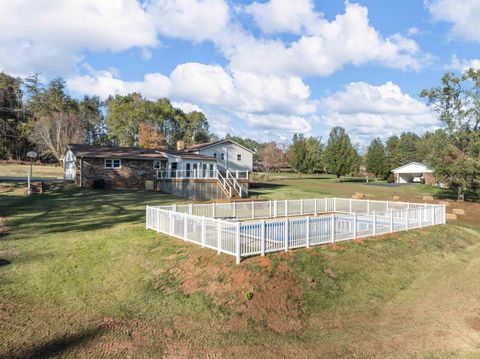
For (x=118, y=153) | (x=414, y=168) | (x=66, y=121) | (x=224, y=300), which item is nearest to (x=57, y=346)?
(x=224, y=300)

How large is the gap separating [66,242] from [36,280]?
3.56 metres

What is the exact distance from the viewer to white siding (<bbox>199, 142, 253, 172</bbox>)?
4328 centimetres

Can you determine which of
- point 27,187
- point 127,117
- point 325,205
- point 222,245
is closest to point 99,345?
point 222,245

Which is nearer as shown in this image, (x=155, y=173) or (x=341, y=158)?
(x=155, y=173)

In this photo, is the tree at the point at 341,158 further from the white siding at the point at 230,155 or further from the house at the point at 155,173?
the house at the point at 155,173

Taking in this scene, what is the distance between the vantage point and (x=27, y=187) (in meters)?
28.2

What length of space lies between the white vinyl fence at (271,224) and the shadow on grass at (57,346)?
442cm

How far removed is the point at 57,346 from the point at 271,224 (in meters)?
6.67

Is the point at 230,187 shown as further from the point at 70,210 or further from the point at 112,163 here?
the point at 70,210

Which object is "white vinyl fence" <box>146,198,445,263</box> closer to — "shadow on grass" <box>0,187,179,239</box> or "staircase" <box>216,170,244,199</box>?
"shadow on grass" <box>0,187,179,239</box>

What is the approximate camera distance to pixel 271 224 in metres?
11.7

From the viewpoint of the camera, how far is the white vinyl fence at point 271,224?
11.5 metres

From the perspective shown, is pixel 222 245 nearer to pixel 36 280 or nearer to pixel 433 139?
pixel 36 280

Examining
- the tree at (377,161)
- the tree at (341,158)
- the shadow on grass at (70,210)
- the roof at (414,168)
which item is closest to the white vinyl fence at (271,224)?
the shadow on grass at (70,210)
